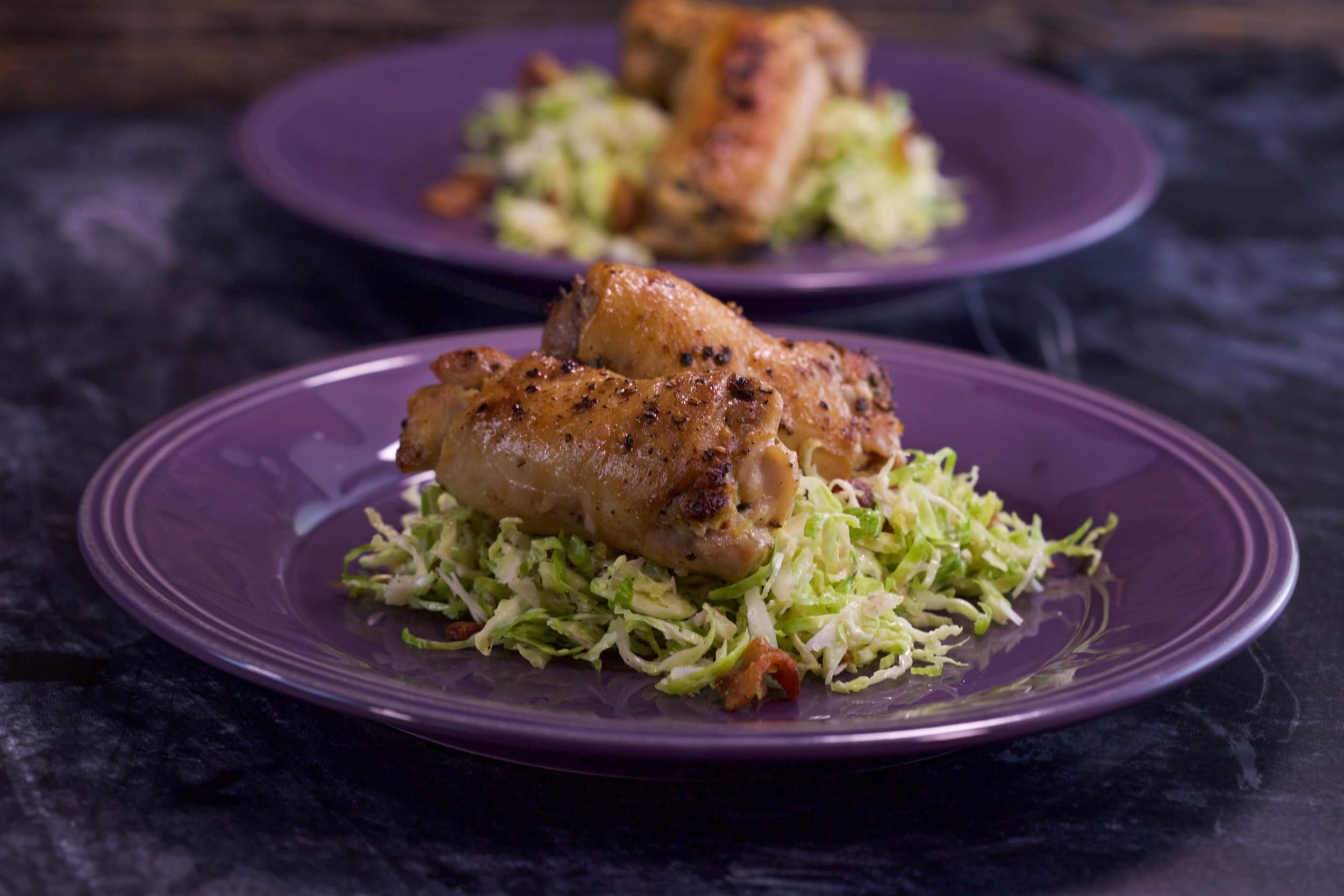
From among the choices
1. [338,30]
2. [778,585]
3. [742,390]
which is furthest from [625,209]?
[338,30]

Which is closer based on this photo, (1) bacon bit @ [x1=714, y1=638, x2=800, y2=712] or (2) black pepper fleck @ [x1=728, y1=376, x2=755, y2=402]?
(1) bacon bit @ [x1=714, y1=638, x2=800, y2=712]

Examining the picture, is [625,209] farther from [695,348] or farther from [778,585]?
[778,585]

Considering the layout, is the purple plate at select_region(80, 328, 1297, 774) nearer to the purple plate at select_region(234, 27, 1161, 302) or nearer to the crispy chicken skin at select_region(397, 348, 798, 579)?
the crispy chicken skin at select_region(397, 348, 798, 579)

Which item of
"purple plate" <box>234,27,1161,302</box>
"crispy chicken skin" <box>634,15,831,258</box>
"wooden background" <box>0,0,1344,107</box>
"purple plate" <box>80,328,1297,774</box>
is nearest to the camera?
"purple plate" <box>80,328,1297,774</box>

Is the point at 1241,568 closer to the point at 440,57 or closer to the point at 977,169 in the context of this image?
the point at 977,169

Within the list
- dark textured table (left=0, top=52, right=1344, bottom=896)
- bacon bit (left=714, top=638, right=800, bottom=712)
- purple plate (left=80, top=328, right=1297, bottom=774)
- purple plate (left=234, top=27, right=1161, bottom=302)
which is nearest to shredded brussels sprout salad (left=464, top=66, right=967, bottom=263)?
purple plate (left=234, top=27, right=1161, bottom=302)

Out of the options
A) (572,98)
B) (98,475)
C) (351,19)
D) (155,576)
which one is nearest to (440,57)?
(572,98)
